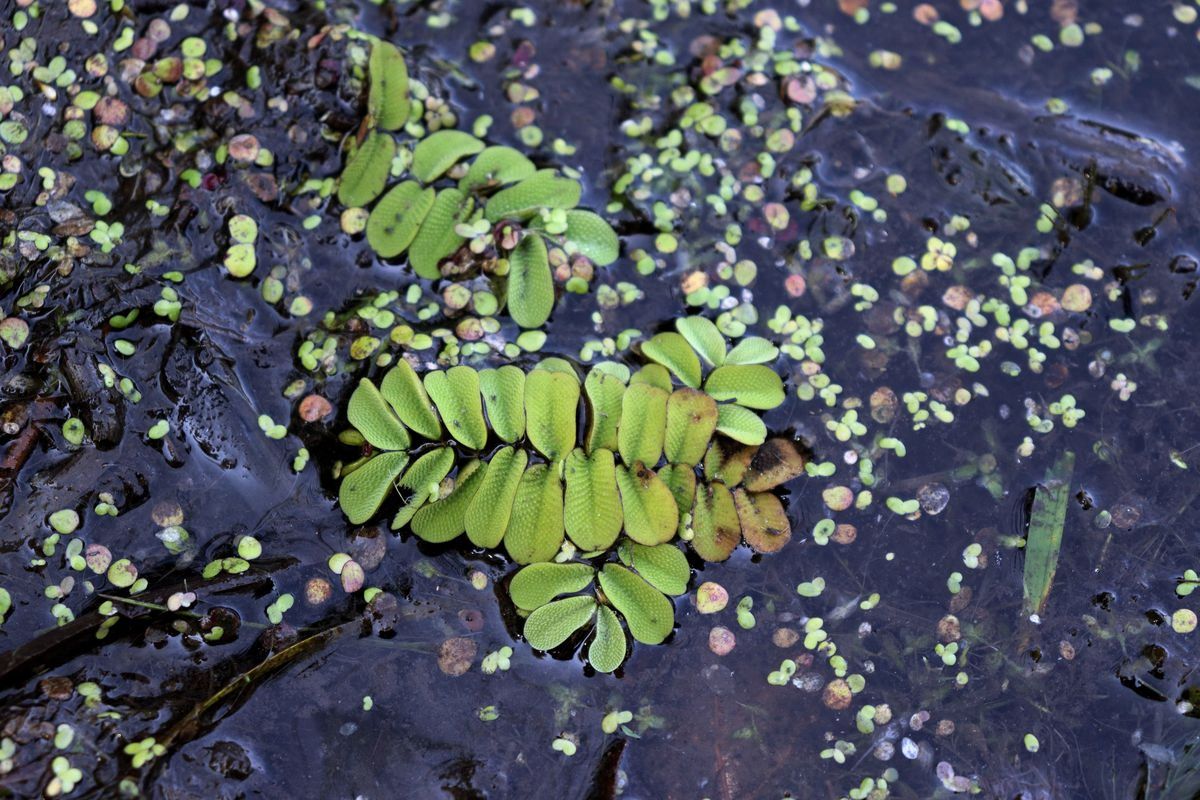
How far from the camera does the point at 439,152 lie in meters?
3.60

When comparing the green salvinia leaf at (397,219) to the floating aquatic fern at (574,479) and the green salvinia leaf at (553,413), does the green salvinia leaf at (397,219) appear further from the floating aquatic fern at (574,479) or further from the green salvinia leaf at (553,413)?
the green salvinia leaf at (553,413)

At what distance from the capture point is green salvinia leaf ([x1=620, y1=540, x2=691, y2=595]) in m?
3.08

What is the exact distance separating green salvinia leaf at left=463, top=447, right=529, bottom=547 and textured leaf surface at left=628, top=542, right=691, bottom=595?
42 cm

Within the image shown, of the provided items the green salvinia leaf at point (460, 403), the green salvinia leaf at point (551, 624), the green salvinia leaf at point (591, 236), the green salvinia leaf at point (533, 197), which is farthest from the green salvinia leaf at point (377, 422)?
the green salvinia leaf at point (591, 236)

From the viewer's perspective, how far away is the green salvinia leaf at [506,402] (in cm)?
313

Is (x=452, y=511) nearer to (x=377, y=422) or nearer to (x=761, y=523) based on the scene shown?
(x=377, y=422)

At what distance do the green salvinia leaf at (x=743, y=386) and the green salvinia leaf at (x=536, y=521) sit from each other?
639 millimetres

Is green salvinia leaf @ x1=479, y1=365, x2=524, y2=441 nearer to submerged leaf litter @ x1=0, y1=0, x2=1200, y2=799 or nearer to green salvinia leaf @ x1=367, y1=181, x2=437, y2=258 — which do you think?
submerged leaf litter @ x1=0, y1=0, x2=1200, y2=799

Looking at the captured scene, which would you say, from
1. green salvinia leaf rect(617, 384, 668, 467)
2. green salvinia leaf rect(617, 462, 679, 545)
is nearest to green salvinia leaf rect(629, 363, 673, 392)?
green salvinia leaf rect(617, 384, 668, 467)

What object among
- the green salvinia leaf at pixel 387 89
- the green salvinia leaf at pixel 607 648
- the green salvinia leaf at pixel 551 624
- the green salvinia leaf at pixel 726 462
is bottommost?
the green salvinia leaf at pixel 607 648

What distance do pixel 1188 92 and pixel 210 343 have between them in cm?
394

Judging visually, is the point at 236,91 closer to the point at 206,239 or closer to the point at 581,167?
the point at 206,239

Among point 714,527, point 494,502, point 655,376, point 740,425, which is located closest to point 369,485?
point 494,502

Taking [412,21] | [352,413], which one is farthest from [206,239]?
[412,21]
